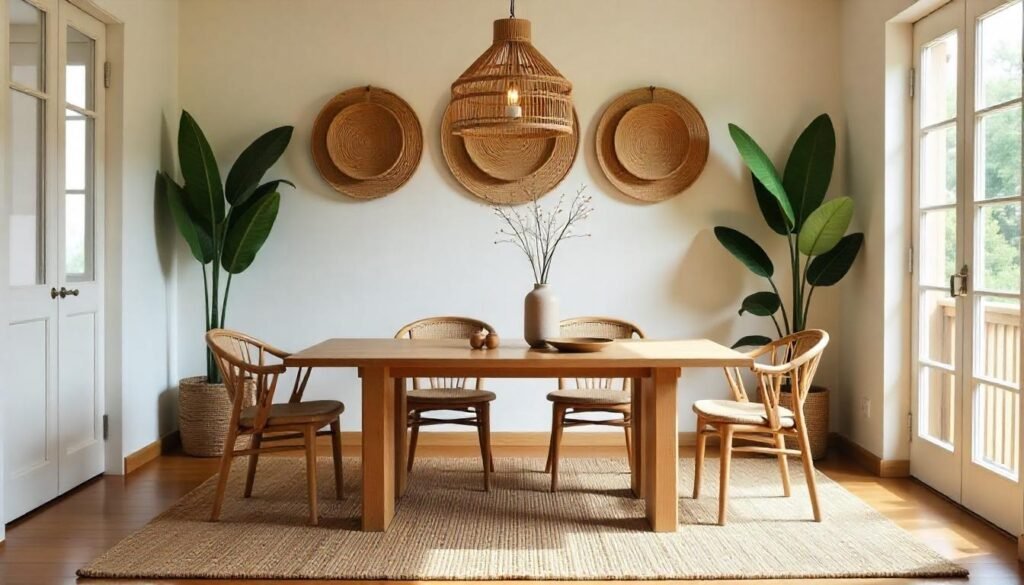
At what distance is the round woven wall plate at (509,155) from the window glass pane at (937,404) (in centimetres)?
233

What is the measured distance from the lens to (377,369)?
3.61 meters

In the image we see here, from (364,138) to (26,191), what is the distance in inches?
74.7

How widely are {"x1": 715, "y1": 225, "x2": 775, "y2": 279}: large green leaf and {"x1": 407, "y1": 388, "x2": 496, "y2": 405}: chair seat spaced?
1.68 meters

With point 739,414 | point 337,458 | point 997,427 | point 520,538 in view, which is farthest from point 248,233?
point 997,427

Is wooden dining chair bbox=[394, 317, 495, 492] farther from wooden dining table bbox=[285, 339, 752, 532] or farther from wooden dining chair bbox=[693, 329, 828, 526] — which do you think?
wooden dining chair bbox=[693, 329, 828, 526]

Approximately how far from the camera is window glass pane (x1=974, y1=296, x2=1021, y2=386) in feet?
12.1

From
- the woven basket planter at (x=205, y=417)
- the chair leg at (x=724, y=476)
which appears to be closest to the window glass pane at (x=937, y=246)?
the chair leg at (x=724, y=476)

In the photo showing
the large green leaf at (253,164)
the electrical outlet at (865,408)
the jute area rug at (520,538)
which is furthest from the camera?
the large green leaf at (253,164)

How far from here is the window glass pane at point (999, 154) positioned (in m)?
3.67

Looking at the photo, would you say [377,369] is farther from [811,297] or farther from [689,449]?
[811,297]

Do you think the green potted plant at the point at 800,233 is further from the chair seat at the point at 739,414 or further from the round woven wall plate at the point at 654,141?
the chair seat at the point at 739,414

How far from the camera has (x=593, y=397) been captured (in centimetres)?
423

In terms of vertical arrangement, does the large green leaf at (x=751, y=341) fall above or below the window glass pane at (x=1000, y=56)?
below

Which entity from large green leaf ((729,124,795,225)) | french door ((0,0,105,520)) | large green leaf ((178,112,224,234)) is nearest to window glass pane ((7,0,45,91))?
french door ((0,0,105,520))
